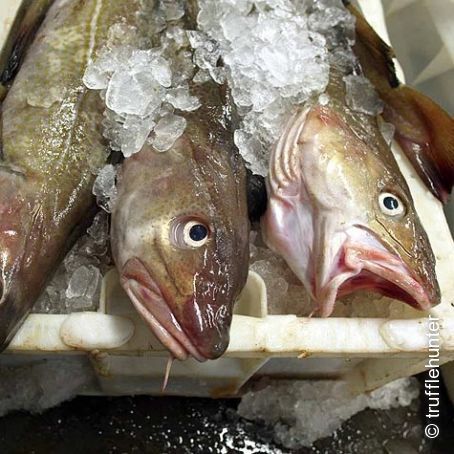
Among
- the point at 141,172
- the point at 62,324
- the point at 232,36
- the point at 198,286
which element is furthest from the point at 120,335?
the point at 232,36

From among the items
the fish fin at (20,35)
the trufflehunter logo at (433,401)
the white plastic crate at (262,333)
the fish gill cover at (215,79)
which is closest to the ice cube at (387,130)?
the fish gill cover at (215,79)

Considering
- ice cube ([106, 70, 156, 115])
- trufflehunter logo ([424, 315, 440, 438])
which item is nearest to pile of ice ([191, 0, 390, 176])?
ice cube ([106, 70, 156, 115])

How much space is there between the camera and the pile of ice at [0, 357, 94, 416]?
2.21 meters

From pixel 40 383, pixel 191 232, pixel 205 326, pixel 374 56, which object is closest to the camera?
pixel 205 326

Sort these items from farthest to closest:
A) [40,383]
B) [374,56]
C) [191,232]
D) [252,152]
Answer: [40,383] < [374,56] < [252,152] < [191,232]

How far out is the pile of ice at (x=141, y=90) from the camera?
177 centimetres

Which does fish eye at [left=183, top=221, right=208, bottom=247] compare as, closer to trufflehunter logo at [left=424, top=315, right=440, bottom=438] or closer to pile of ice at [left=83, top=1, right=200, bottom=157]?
pile of ice at [left=83, top=1, right=200, bottom=157]

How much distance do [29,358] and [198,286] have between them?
81cm

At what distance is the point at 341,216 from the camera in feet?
5.63

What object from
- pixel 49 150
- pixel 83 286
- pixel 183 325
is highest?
pixel 49 150

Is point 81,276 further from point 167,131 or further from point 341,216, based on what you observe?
point 341,216

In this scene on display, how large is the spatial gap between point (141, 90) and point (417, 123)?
A: 83 cm

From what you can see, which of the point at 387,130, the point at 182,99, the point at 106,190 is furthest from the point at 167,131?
the point at 387,130

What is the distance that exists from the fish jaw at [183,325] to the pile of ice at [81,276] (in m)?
0.29
